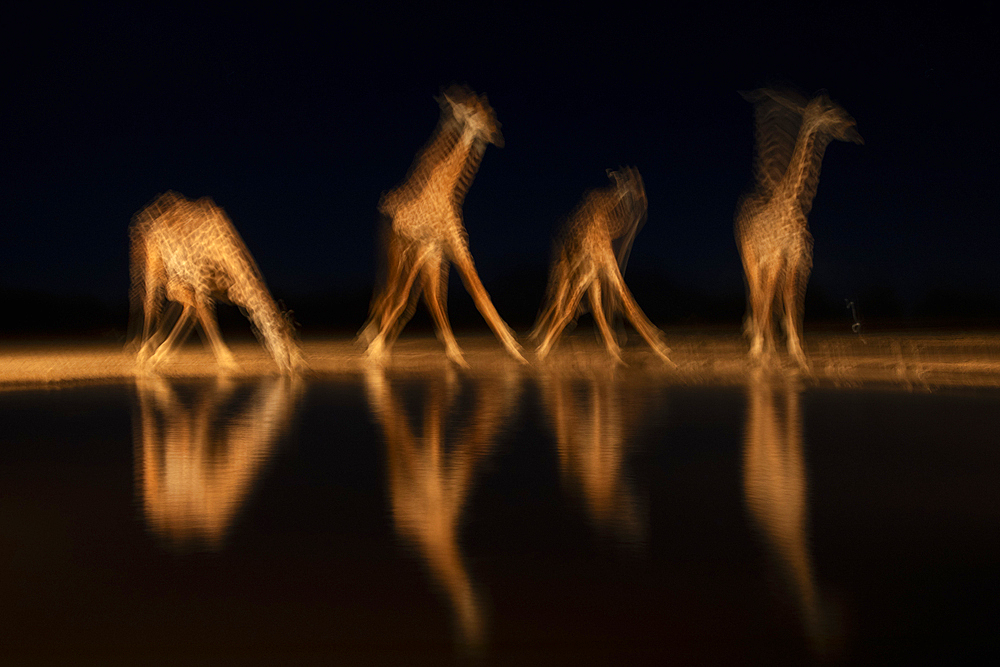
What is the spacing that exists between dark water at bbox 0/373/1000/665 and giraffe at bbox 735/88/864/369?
5.44 m

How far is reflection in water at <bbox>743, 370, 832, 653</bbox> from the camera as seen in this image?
3.29m

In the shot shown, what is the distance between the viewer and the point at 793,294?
12945 millimetres

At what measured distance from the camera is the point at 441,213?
1309 cm

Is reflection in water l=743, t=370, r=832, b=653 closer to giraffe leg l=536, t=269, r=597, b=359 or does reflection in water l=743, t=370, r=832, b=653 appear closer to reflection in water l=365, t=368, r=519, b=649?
reflection in water l=365, t=368, r=519, b=649

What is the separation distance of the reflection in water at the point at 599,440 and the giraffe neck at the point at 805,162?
11.8 feet

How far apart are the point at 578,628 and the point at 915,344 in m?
16.6

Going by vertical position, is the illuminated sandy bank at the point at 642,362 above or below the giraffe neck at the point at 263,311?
below

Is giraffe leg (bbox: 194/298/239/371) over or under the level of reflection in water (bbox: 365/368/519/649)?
over

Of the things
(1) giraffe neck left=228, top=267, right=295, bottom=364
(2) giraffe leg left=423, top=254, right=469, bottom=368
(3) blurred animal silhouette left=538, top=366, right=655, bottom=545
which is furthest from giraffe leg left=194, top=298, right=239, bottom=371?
(3) blurred animal silhouette left=538, top=366, right=655, bottom=545

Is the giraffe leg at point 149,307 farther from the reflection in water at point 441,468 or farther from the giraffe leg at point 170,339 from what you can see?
the reflection in water at point 441,468

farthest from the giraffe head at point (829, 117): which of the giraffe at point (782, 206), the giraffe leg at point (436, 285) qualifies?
the giraffe leg at point (436, 285)

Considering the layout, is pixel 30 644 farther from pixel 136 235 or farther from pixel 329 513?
pixel 136 235

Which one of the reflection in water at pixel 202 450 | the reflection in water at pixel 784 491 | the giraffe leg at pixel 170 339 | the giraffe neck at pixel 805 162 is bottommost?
the reflection in water at pixel 784 491

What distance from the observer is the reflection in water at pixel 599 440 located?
14.9 feet
